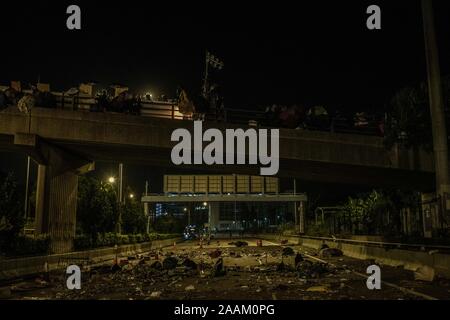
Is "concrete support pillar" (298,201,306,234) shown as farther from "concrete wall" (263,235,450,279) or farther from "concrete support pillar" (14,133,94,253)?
"concrete support pillar" (14,133,94,253)

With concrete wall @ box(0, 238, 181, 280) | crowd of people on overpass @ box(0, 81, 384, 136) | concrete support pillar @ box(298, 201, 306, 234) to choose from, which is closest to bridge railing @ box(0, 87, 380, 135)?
crowd of people on overpass @ box(0, 81, 384, 136)

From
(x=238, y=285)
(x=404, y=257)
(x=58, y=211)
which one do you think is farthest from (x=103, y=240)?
(x=238, y=285)

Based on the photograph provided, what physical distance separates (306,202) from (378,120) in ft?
198

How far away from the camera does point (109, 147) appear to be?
28266mm

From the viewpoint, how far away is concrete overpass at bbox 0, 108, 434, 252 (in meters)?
26.7

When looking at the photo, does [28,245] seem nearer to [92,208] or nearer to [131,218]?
[92,208]

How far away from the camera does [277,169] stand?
31766mm

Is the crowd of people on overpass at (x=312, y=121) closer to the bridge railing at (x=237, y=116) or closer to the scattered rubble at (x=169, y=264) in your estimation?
the bridge railing at (x=237, y=116)

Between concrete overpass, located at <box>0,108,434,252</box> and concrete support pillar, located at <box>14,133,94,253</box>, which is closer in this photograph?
concrete overpass, located at <box>0,108,434,252</box>

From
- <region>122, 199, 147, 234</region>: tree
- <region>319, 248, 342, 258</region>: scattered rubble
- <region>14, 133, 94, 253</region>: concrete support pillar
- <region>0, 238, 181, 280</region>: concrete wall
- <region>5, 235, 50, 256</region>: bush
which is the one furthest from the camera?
<region>122, 199, 147, 234</region>: tree

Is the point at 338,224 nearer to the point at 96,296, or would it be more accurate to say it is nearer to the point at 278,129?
the point at 278,129

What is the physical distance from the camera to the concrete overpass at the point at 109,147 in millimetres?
26672

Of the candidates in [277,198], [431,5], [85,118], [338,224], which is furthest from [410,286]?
[277,198]

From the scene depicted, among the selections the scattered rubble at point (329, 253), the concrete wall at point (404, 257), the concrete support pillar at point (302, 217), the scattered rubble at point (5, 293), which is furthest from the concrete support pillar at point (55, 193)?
the concrete support pillar at point (302, 217)
